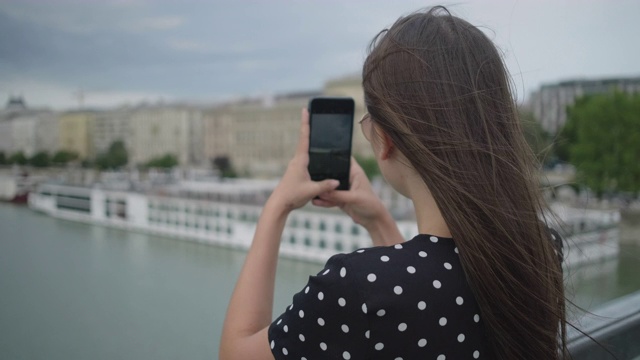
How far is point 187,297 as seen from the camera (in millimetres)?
2006

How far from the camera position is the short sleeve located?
1.12ft

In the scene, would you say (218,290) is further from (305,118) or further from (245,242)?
(245,242)

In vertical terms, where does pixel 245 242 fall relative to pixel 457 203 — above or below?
below

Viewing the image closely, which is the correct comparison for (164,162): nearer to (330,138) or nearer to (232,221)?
(232,221)

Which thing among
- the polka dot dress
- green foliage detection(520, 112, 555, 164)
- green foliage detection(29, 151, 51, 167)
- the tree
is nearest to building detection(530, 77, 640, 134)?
the tree

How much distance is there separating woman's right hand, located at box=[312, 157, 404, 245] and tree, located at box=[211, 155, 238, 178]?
546 cm

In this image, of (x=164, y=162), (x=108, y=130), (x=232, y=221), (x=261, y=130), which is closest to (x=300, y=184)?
(x=108, y=130)

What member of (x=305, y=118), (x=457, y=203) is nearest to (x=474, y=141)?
(x=457, y=203)

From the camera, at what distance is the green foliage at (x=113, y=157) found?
6.66ft

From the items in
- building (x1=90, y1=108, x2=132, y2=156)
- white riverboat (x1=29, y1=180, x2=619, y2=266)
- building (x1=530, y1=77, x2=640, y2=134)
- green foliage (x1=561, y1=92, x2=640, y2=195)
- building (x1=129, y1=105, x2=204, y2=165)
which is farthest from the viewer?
green foliage (x1=561, y1=92, x2=640, y2=195)

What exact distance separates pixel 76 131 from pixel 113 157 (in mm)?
485

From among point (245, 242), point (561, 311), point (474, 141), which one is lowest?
point (245, 242)

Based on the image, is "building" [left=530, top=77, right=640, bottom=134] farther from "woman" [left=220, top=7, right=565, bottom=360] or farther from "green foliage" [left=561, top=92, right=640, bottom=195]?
"woman" [left=220, top=7, right=565, bottom=360]

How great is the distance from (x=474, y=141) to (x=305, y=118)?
17 centimetres
